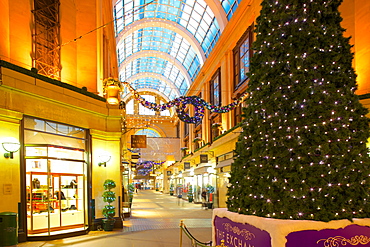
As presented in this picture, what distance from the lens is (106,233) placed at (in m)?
12.7

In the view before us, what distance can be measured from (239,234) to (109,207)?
344 inches

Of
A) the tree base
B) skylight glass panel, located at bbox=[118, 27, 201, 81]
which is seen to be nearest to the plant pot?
the tree base

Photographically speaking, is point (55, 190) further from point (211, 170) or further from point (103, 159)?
point (211, 170)

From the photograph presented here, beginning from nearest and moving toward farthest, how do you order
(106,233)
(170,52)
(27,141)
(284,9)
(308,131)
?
(308,131)
(284,9)
(27,141)
(106,233)
(170,52)

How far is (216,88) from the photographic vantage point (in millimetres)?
29391

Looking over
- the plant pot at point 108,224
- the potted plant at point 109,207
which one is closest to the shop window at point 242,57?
the potted plant at point 109,207

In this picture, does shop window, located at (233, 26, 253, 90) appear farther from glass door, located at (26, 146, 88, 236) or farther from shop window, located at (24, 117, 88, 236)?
glass door, located at (26, 146, 88, 236)

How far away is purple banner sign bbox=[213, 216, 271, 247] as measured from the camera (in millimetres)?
4977

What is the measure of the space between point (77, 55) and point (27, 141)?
17.3ft

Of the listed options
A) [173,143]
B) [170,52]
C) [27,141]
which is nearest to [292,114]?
[27,141]

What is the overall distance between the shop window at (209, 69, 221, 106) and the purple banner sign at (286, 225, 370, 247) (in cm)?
2310

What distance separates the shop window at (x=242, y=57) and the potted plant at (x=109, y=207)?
1088 cm

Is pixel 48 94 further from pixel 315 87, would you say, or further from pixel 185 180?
pixel 185 180

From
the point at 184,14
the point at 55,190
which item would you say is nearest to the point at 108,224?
the point at 55,190
